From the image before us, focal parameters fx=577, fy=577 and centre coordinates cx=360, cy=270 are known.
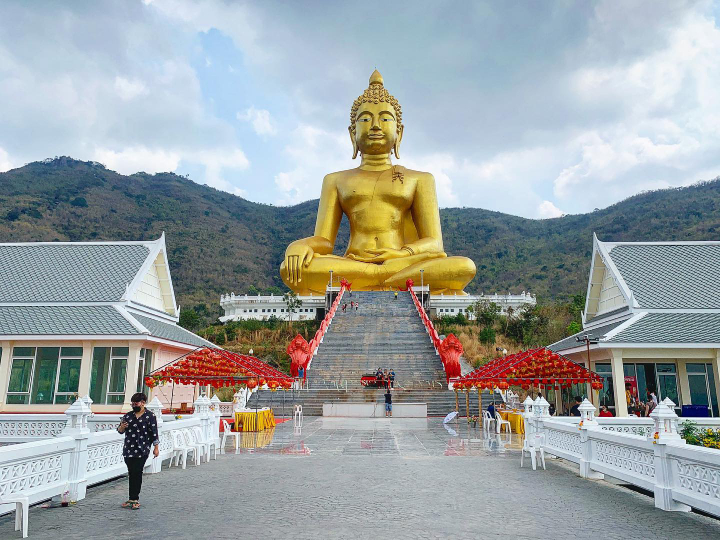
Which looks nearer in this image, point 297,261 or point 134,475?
point 134,475

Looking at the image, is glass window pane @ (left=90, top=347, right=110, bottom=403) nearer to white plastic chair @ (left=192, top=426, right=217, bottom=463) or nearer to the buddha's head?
white plastic chair @ (left=192, top=426, right=217, bottom=463)

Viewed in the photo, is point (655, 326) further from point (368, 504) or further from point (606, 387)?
point (368, 504)

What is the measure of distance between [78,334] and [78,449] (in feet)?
35.4

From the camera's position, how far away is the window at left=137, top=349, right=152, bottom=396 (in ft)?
57.6

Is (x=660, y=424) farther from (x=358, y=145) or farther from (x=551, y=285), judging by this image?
(x=551, y=285)

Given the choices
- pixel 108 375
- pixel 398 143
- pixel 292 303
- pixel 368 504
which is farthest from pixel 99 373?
pixel 398 143

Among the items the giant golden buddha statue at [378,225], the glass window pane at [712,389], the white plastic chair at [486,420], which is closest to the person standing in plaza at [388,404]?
the white plastic chair at [486,420]

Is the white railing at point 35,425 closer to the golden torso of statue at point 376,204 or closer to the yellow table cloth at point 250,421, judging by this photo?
the yellow table cloth at point 250,421

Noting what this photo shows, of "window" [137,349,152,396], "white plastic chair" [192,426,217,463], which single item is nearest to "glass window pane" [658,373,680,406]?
"white plastic chair" [192,426,217,463]

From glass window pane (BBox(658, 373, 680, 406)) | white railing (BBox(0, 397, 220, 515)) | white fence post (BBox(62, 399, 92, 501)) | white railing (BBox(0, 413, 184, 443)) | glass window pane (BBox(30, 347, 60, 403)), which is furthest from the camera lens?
glass window pane (BBox(30, 347, 60, 403))

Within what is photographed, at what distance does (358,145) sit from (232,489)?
86.5ft

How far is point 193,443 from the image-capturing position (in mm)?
9430

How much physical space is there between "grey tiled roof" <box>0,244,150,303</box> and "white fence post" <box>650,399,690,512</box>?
53.4 feet

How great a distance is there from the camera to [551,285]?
70.4m
